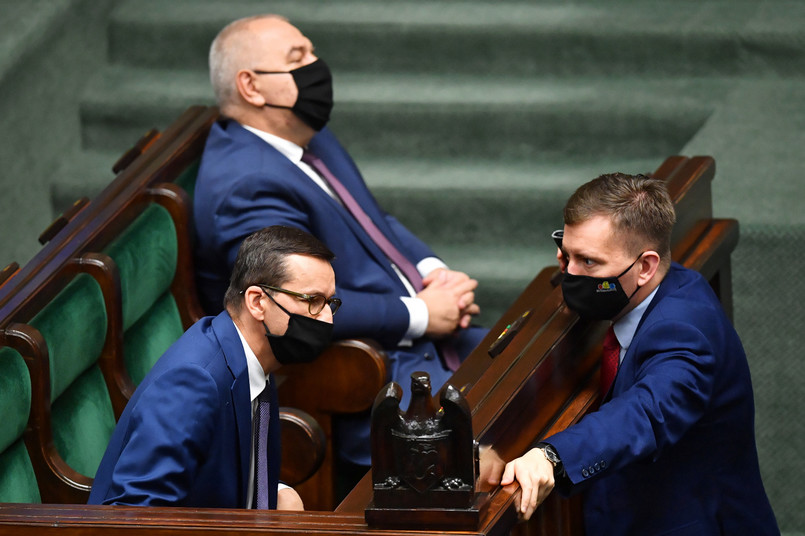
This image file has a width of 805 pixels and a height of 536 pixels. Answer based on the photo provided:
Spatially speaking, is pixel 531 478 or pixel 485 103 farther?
pixel 485 103

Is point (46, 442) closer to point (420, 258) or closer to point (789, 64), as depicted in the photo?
point (420, 258)

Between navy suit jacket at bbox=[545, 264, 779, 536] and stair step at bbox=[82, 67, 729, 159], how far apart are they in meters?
1.80

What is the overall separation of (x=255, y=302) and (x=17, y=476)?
0.69 m

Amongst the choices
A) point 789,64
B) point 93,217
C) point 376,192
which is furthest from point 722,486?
point 789,64

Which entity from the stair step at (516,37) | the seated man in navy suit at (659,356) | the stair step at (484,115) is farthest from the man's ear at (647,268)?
the stair step at (516,37)

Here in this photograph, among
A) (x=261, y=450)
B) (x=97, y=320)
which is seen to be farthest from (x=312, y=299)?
(x=97, y=320)

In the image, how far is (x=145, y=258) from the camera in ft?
10.4

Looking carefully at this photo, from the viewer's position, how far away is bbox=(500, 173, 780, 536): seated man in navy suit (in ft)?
7.98

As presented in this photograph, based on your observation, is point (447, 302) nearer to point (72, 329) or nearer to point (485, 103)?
point (72, 329)

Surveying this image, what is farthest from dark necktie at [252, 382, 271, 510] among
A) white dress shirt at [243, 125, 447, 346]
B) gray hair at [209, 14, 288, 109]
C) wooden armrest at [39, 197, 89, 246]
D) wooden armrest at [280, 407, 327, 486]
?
gray hair at [209, 14, 288, 109]

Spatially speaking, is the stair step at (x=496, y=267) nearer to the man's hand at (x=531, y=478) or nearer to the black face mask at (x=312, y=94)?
the black face mask at (x=312, y=94)

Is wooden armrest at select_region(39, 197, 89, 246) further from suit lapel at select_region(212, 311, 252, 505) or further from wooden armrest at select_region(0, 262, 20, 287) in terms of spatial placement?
suit lapel at select_region(212, 311, 252, 505)

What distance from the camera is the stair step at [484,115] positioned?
4.31 metres

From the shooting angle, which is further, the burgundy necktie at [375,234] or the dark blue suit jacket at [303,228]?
the burgundy necktie at [375,234]
